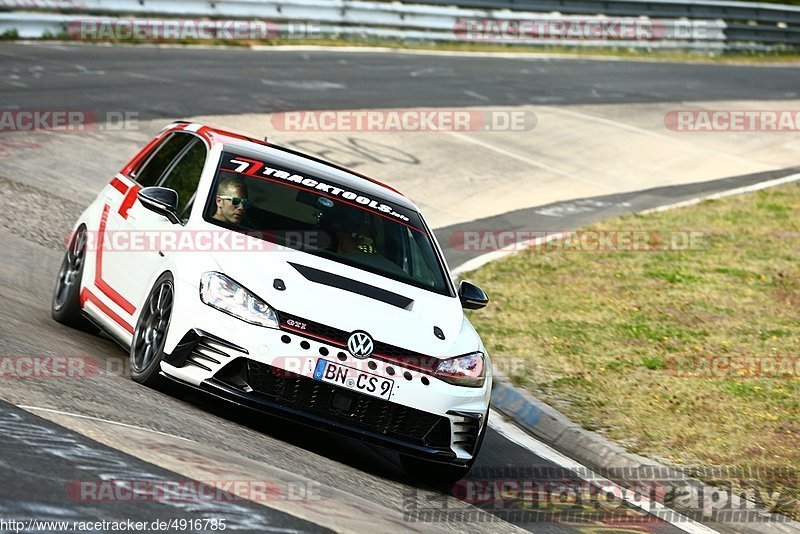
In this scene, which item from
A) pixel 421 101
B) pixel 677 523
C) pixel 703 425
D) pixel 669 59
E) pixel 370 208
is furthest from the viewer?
pixel 669 59

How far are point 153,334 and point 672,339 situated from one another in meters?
5.48

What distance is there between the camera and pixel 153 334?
730cm

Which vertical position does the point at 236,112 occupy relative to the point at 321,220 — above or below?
below

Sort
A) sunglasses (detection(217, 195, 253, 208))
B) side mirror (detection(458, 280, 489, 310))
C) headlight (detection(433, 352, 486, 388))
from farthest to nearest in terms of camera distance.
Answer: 1. side mirror (detection(458, 280, 489, 310))
2. sunglasses (detection(217, 195, 253, 208))
3. headlight (detection(433, 352, 486, 388))

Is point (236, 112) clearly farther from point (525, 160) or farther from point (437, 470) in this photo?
point (437, 470)

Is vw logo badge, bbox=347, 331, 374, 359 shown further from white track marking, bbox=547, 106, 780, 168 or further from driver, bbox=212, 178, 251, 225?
white track marking, bbox=547, 106, 780, 168

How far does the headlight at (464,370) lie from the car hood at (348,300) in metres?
0.05

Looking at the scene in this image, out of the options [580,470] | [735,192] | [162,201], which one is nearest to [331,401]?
[162,201]

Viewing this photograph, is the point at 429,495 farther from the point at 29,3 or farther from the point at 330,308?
the point at 29,3

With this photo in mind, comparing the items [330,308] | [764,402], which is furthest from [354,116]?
[330,308]

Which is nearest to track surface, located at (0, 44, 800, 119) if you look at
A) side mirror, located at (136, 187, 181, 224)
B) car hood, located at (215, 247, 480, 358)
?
side mirror, located at (136, 187, 181, 224)

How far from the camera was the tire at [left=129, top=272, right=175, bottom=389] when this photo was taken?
23.3 feet

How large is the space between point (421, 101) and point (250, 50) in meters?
5.26

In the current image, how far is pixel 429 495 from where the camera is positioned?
709 cm
